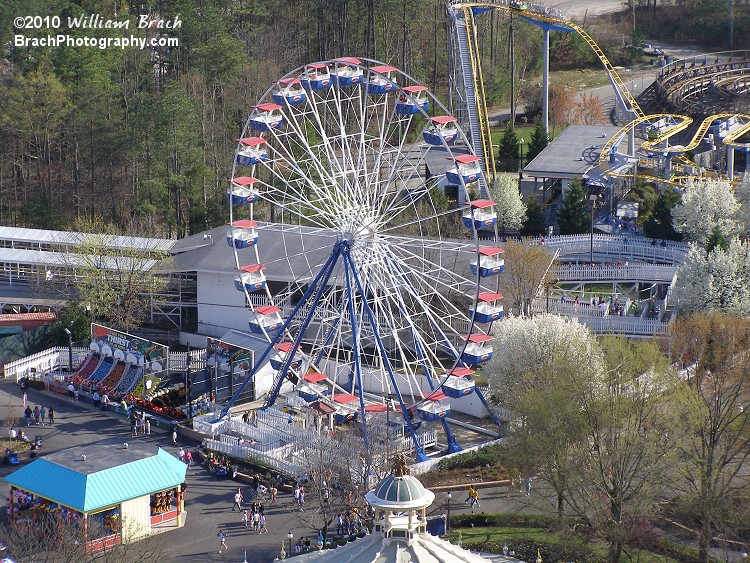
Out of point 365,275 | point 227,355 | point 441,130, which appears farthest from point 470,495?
point 227,355

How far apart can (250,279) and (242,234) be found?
1.94 metres

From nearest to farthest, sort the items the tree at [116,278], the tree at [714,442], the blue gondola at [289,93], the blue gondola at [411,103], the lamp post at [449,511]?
the tree at [714,442], the lamp post at [449,511], the blue gondola at [411,103], the blue gondola at [289,93], the tree at [116,278]

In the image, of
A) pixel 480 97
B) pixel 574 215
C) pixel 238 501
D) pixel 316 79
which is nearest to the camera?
pixel 238 501

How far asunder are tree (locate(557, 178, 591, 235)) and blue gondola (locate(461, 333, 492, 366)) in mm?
24022

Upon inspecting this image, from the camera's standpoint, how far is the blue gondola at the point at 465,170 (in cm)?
6059

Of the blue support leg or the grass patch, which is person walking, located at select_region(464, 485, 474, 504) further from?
the blue support leg

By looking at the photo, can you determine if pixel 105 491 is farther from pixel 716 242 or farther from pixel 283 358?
pixel 716 242

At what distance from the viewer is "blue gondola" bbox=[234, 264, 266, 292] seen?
63.9m

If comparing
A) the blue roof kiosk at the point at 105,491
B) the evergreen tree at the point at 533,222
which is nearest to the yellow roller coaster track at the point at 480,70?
the evergreen tree at the point at 533,222

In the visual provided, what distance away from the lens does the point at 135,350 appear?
230ft

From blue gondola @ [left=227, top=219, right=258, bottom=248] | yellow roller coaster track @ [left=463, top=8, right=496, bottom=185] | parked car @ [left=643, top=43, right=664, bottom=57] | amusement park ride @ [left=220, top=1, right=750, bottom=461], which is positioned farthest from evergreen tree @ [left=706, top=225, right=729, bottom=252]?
parked car @ [left=643, top=43, right=664, bottom=57]

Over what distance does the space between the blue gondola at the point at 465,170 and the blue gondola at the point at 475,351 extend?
6.29 meters

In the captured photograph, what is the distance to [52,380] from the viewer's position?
70.7 metres

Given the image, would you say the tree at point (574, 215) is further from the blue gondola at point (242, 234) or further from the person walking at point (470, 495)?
the person walking at point (470, 495)
